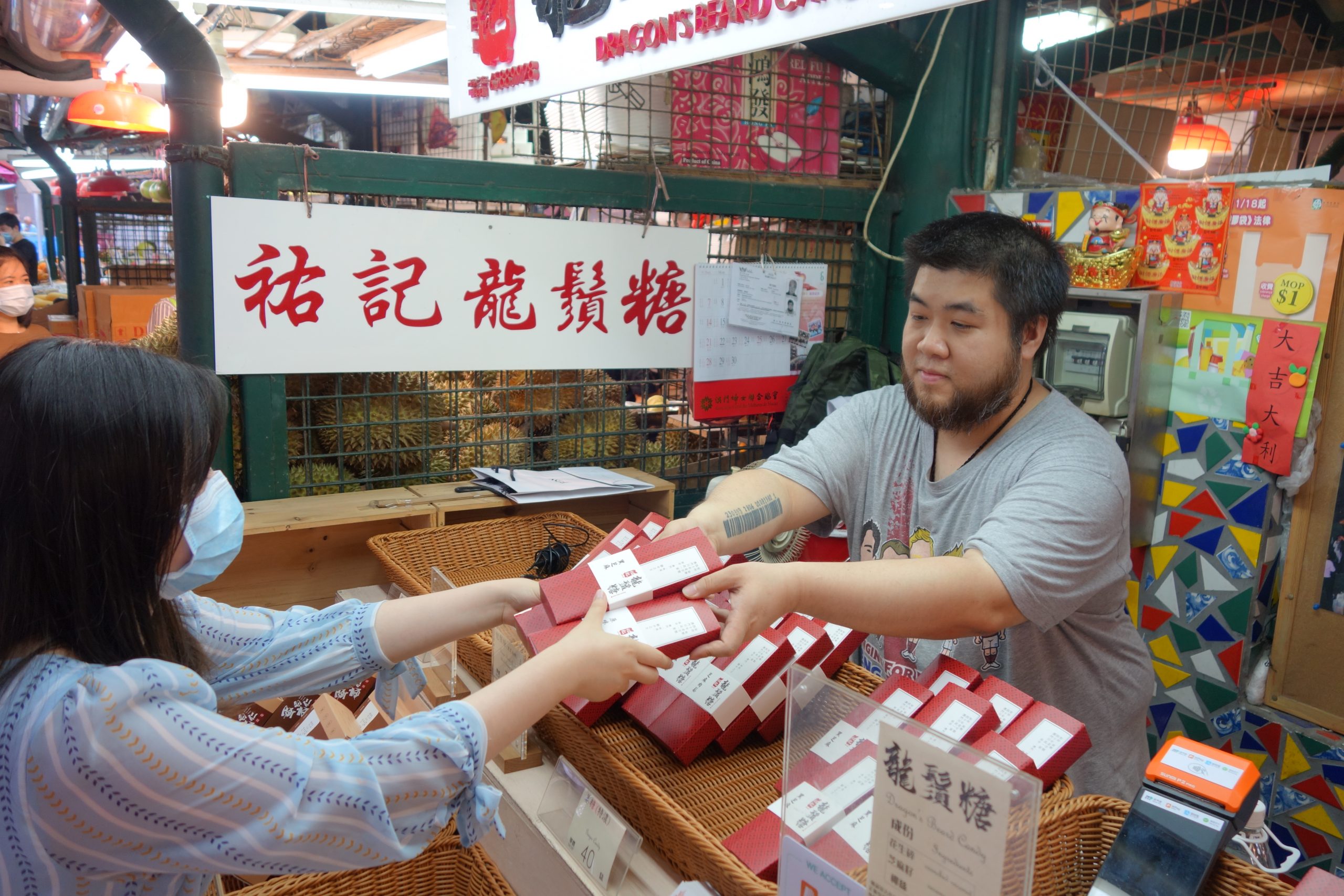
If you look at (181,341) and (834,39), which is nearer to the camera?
(181,341)

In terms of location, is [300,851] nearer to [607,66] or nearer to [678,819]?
[678,819]

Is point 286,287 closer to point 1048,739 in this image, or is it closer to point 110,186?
point 1048,739

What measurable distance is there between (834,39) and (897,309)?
3.31 feet

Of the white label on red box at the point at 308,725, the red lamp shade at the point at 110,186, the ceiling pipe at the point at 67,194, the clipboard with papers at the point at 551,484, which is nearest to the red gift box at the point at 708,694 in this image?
the white label on red box at the point at 308,725

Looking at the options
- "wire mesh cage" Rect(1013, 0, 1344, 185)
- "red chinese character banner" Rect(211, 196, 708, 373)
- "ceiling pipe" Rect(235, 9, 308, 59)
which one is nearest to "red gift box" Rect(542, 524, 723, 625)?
"red chinese character banner" Rect(211, 196, 708, 373)

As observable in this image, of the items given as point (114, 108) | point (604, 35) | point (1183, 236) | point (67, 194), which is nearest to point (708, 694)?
point (604, 35)

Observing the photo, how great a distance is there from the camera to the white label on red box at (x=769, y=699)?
141cm

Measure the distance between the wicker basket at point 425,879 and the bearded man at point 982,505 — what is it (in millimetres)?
586

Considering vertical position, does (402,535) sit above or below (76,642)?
below

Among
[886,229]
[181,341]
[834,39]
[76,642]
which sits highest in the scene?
[834,39]

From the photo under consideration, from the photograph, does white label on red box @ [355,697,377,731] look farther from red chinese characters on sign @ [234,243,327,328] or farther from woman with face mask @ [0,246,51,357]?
woman with face mask @ [0,246,51,357]

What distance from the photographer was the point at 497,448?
2.98m

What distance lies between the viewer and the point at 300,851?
3.09 ft

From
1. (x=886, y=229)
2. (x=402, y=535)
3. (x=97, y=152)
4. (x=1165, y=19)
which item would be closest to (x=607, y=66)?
(x=402, y=535)
